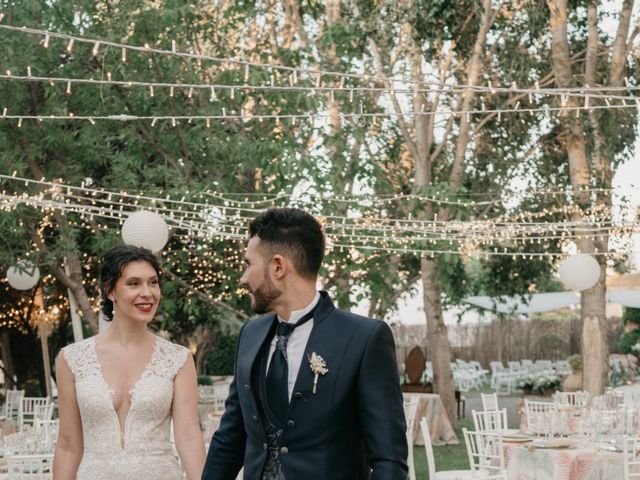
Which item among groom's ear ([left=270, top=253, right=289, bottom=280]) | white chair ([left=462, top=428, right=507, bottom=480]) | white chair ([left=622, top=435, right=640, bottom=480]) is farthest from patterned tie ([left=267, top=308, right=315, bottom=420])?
white chair ([left=462, top=428, right=507, bottom=480])

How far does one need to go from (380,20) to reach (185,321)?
21.2 ft

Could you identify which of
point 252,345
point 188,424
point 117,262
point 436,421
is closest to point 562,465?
point 188,424

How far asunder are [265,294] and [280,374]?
19cm

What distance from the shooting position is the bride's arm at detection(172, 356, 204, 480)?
3.85 meters

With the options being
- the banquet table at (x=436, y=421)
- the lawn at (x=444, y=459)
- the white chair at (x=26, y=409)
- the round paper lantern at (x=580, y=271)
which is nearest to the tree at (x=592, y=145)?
the round paper lantern at (x=580, y=271)

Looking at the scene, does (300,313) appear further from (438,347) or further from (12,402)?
(12,402)

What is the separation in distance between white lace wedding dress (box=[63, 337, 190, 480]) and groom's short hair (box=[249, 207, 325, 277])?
1412 millimetres

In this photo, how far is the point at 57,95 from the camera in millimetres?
11305

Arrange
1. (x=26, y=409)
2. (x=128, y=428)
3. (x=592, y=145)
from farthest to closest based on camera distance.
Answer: (x=26, y=409) < (x=592, y=145) < (x=128, y=428)

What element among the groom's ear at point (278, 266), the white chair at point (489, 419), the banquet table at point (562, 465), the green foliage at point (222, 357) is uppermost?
the green foliage at point (222, 357)

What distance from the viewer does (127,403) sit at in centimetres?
391

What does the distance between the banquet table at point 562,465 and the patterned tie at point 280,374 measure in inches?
212

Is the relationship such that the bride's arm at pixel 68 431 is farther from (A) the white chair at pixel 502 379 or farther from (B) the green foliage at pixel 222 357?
(A) the white chair at pixel 502 379

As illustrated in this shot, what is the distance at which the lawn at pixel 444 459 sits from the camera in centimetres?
1268
